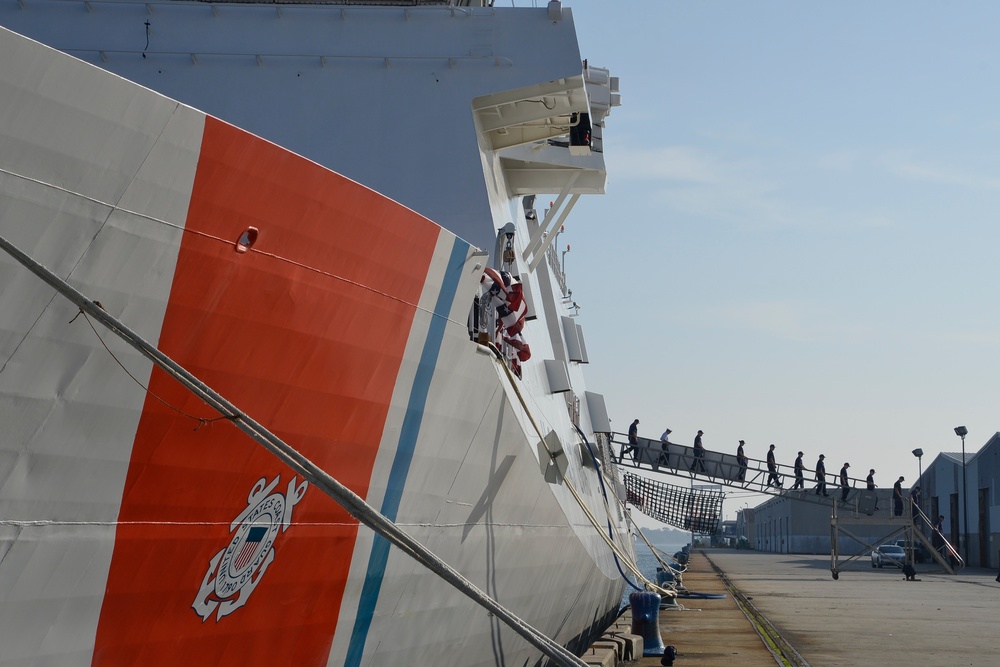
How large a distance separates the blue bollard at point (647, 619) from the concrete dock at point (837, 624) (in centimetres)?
30

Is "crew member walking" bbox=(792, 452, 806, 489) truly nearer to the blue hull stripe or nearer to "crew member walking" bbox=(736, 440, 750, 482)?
"crew member walking" bbox=(736, 440, 750, 482)

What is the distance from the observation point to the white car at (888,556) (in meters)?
32.3

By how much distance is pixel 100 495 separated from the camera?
426 cm

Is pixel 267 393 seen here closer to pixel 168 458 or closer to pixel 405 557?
pixel 168 458

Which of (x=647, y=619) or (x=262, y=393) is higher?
(x=262, y=393)

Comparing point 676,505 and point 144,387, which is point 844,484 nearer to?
point 676,505

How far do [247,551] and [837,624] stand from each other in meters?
11.9

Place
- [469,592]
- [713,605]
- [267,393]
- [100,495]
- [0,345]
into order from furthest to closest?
[713,605], [267,393], [469,592], [100,495], [0,345]

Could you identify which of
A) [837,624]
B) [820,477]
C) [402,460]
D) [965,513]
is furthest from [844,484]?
[402,460]

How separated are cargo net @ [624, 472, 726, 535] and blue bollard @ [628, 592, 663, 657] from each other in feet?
59.7

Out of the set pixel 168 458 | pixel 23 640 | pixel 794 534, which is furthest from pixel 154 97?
pixel 794 534

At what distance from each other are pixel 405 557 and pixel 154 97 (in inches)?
116

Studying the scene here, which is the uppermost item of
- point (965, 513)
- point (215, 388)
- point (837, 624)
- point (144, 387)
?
point (965, 513)

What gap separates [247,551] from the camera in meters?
4.94
